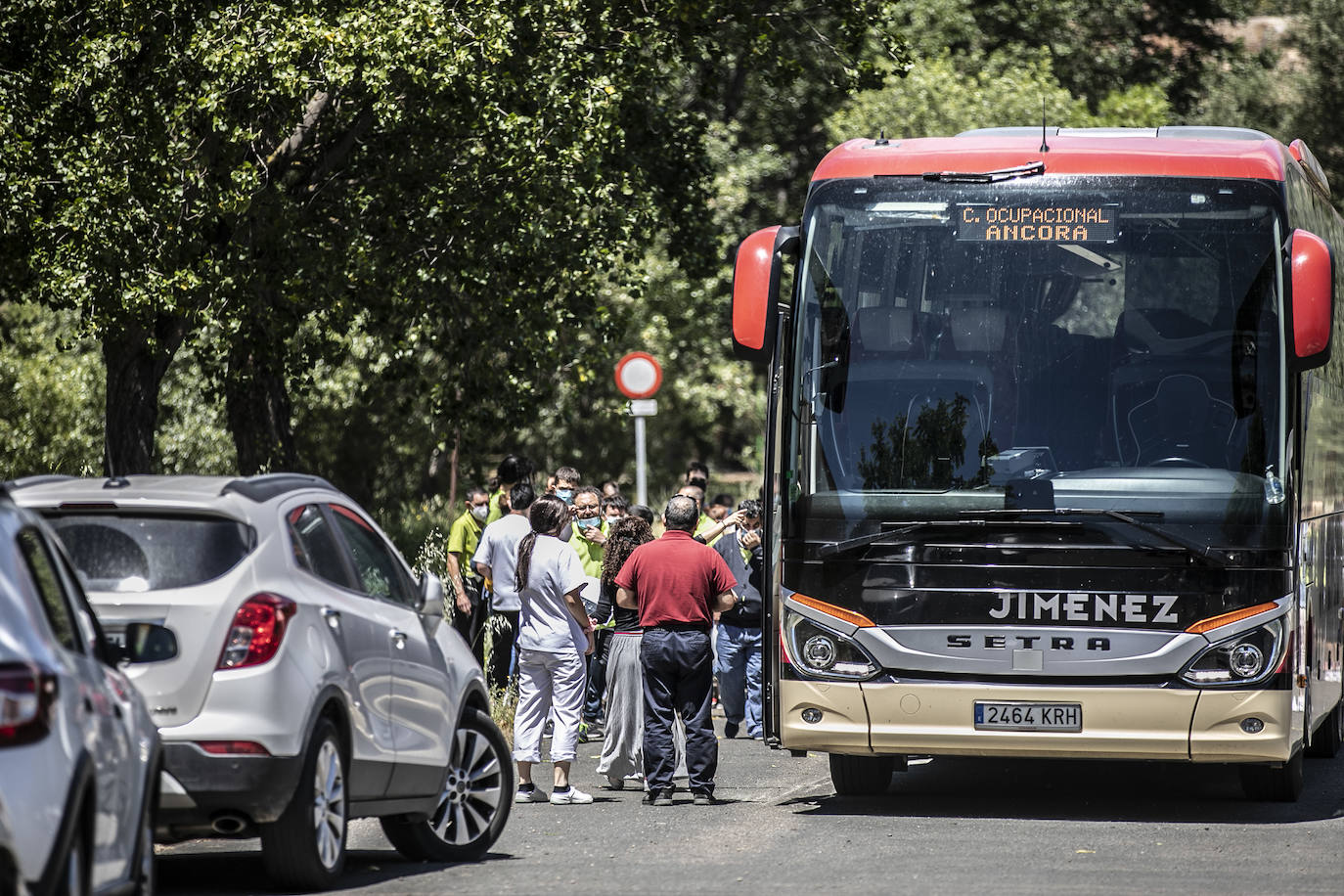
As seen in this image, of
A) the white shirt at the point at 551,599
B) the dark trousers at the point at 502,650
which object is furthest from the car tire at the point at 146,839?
the dark trousers at the point at 502,650

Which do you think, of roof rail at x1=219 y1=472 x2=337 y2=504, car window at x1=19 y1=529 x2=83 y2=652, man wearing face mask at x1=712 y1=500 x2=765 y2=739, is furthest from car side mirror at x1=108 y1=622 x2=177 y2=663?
man wearing face mask at x1=712 y1=500 x2=765 y2=739

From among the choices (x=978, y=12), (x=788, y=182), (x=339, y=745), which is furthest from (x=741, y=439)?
(x=339, y=745)

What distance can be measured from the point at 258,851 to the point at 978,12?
34.2 m

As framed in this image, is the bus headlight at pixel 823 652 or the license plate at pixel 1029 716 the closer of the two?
the license plate at pixel 1029 716

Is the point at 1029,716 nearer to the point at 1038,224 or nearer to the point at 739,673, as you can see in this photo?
the point at 1038,224

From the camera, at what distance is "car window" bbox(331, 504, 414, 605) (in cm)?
858

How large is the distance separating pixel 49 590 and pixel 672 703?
19.8ft

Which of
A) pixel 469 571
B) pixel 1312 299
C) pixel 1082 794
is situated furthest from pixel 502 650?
pixel 1312 299

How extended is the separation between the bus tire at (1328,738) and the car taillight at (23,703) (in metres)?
10.0

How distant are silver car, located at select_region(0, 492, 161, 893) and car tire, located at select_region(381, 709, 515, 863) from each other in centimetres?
282

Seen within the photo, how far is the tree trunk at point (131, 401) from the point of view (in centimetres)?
1786

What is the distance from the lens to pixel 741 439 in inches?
1881

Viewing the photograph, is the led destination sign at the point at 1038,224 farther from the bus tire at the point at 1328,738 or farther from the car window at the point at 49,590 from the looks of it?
the car window at the point at 49,590

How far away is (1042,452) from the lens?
10.5m
